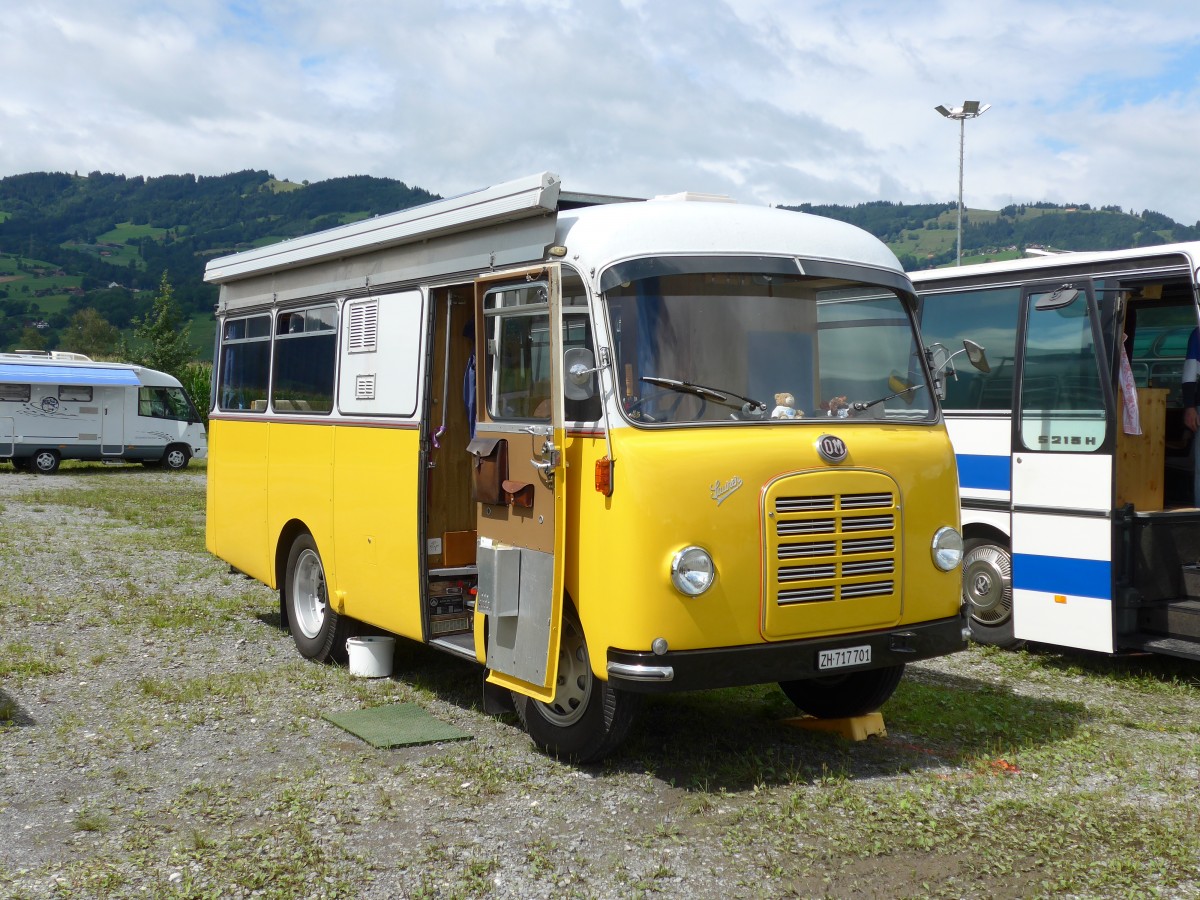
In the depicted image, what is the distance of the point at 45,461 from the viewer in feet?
104

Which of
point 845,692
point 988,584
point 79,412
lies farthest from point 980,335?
point 79,412

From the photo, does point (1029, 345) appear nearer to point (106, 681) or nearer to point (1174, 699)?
point (1174, 699)

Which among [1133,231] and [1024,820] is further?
[1133,231]

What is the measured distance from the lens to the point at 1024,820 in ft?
19.4

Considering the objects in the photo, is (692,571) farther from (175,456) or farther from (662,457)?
(175,456)

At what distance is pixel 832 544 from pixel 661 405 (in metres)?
1.11

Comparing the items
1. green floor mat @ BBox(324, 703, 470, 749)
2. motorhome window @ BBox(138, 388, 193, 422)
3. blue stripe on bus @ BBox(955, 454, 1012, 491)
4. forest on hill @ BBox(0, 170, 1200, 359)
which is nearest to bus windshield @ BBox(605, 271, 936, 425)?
green floor mat @ BBox(324, 703, 470, 749)

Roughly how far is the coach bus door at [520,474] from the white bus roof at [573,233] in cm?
22

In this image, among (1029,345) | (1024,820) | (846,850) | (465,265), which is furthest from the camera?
(1029,345)

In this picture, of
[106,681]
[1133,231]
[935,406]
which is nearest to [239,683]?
[106,681]

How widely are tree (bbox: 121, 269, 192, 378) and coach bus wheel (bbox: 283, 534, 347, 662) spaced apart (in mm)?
40230

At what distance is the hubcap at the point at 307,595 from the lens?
381 inches

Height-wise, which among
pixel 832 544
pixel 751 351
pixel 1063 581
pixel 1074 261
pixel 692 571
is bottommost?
pixel 1063 581

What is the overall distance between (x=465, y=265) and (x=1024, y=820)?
4271 millimetres
